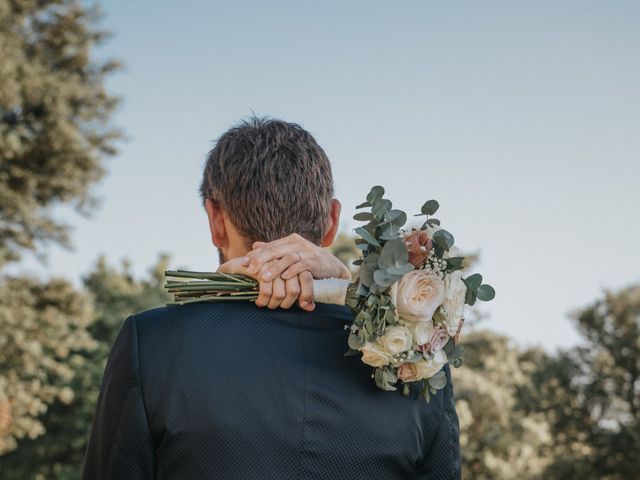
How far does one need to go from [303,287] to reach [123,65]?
705 inches

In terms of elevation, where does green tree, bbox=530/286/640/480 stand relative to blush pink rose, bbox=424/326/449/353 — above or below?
below

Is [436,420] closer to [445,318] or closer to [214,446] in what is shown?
[445,318]

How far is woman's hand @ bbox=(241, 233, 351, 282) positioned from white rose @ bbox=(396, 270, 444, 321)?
24 centimetres

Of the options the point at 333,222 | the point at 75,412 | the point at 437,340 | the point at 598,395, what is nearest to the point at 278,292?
the point at 333,222

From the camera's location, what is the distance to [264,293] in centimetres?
206

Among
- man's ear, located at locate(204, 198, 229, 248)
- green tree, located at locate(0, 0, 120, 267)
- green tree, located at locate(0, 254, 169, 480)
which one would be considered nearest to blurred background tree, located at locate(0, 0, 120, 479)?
green tree, located at locate(0, 0, 120, 267)

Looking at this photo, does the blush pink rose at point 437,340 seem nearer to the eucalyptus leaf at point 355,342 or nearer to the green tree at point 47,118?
the eucalyptus leaf at point 355,342

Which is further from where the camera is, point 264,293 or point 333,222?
point 333,222

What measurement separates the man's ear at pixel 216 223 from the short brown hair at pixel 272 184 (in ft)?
0.07

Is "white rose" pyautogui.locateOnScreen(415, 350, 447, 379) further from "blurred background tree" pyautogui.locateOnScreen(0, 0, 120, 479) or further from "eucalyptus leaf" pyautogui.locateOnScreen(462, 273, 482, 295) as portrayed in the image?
"blurred background tree" pyautogui.locateOnScreen(0, 0, 120, 479)

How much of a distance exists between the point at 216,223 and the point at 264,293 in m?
0.37

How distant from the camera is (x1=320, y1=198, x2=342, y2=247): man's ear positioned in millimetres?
2354

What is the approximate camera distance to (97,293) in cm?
3509

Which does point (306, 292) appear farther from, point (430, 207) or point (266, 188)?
point (430, 207)
